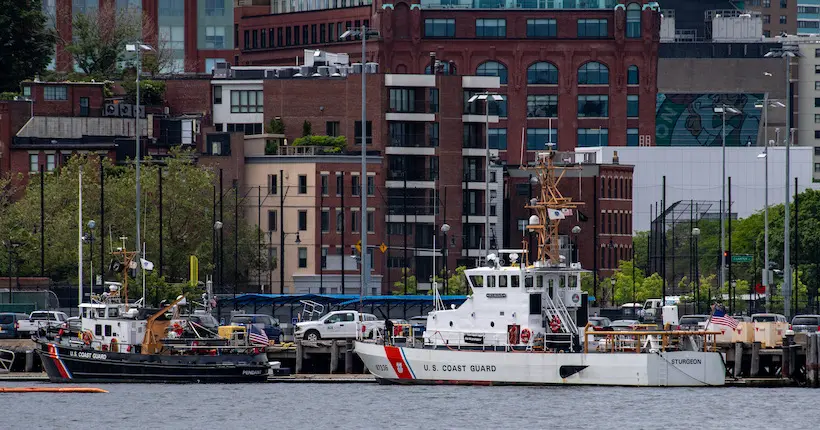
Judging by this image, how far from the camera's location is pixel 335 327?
105 m

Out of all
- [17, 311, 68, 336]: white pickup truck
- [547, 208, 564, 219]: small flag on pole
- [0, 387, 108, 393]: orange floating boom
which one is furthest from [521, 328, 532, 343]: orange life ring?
[17, 311, 68, 336]: white pickup truck

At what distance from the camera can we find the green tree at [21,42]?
179000 mm

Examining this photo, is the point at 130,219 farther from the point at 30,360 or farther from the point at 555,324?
the point at 555,324

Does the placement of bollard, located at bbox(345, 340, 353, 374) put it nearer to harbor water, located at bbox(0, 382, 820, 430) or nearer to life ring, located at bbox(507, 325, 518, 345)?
harbor water, located at bbox(0, 382, 820, 430)

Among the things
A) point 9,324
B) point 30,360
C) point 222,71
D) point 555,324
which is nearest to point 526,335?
point 555,324

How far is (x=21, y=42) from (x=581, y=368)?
10636 cm

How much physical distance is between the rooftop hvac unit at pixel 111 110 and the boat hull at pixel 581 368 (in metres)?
87.0

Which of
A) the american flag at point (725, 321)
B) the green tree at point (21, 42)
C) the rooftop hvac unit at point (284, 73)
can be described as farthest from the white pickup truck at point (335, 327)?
the green tree at point (21, 42)

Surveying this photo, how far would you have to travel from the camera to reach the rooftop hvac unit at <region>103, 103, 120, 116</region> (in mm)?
171125

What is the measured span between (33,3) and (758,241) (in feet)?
225

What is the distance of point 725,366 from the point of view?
298 feet

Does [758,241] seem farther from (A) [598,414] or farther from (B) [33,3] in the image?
(A) [598,414]

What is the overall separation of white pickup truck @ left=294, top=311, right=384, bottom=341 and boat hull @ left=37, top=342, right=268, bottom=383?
1166cm

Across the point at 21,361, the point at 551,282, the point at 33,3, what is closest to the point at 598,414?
the point at 551,282
